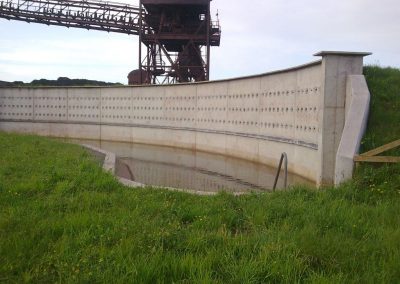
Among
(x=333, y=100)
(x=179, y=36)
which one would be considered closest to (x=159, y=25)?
(x=179, y=36)

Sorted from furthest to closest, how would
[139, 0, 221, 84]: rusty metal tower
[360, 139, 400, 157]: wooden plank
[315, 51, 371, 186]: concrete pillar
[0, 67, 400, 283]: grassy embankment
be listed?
[139, 0, 221, 84]: rusty metal tower
[315, 51, 371, 186]: concrete pillar
[360, 139, 400, 157]: wooden plank
[0, 67, 400, 283]: grassy embankment

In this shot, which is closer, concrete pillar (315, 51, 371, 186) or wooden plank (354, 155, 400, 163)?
wooden plank (354, 155, 400, 163)

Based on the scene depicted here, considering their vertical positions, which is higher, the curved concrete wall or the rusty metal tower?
the rusty metal tower

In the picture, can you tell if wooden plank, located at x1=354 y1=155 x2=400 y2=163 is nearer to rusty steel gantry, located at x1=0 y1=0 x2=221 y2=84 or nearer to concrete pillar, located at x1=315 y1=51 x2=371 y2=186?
concrete pillar, located at x1=315 y1=51 x2=371 y2=186

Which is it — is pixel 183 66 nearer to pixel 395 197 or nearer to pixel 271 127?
pixel 271 127

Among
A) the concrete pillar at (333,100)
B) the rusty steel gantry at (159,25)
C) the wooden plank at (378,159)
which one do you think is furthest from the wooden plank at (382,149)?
the rusty steel gantry at (159,25)

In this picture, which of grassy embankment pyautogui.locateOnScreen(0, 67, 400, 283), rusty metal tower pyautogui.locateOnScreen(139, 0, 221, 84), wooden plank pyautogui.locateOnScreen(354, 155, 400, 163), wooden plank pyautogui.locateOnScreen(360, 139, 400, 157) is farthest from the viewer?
rusty metal tower pyautogui.locateOnScreen(139, 0, 221, 84)

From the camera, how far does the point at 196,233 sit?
13.6ft

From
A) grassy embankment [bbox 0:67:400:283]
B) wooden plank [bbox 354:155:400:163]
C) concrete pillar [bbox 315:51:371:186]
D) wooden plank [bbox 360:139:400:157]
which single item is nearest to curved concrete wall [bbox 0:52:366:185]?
concrete pillar [bbox 315:51:371:186]

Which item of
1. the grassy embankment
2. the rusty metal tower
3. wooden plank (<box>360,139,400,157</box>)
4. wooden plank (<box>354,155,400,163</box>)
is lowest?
the grassy embankment

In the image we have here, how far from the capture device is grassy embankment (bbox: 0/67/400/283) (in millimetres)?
3238

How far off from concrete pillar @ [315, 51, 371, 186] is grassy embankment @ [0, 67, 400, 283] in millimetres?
2083

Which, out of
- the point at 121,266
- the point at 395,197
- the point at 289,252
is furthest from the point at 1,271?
the point at 395,197

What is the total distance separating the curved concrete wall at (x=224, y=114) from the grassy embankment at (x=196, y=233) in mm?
2721
